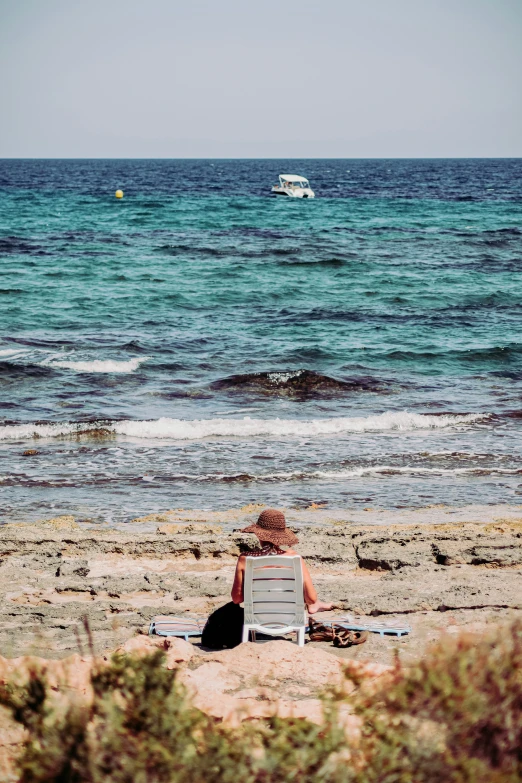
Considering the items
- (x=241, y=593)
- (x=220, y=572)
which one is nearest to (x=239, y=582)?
(x=241, y=593)

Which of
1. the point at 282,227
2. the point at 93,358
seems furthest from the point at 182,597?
the point at 282,227

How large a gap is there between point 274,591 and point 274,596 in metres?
0.04

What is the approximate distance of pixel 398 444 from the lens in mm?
12219

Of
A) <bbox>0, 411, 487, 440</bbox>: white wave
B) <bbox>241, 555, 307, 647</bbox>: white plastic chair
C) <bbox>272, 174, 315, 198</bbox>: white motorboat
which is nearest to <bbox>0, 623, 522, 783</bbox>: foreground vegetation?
<bbox>241, 555, 307, 647</bbox>: white plastic chair

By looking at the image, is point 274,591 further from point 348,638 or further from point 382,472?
point 382,472

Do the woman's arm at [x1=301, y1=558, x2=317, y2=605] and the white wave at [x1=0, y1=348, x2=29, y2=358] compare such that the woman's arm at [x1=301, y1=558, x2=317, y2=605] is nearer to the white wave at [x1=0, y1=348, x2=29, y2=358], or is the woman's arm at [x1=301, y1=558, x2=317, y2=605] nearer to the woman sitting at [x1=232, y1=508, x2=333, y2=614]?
the woman sitting at [x1=232, y1=508, x2=333, y2=614]

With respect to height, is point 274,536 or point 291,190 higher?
point 291,190

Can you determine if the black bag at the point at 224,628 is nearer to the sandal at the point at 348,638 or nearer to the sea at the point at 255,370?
the sandal at the point at 348,638

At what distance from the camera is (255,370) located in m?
16.6

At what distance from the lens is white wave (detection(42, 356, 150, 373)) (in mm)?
16375

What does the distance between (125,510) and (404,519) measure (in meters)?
3.37

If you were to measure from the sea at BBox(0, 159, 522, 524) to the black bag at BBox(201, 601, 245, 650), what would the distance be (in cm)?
370

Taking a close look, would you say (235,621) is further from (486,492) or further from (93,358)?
(93,358)

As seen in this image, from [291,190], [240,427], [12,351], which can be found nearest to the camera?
[240,427]
